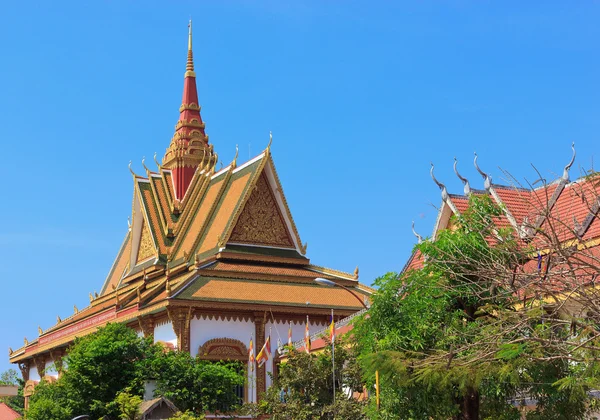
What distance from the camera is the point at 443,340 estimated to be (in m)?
16.1

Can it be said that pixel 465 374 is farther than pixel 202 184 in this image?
No

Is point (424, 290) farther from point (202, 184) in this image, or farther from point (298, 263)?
point (202, 184)

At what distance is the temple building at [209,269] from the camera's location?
32438mm

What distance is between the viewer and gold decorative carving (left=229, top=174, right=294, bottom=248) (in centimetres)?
3662

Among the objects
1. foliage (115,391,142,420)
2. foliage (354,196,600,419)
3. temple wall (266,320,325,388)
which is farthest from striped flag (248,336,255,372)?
foliage (354,196,600,419)

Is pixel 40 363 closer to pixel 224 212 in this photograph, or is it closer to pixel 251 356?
pixel 224 212

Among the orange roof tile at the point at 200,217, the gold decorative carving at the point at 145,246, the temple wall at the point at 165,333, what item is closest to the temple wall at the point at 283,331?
the temple wall at the point at 165,333

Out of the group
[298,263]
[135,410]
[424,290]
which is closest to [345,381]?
[135,410]

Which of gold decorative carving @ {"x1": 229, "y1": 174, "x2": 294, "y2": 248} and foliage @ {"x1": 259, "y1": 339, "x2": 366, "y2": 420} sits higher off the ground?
gold decorative carving @ {"x1": 229, "y1": 174, "x2": 294, "y2": 248}

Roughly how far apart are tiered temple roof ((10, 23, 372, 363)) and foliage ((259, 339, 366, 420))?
9097 millimetres


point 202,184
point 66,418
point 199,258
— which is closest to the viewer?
point 66,418

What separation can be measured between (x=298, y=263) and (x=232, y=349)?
5.77 metres

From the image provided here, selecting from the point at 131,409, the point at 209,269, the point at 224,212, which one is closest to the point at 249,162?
the point at 224,212

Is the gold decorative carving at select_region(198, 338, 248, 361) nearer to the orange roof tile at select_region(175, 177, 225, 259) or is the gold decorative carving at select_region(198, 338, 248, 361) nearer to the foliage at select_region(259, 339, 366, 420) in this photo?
the orange roof tile at select_region(175, 177, 225, 259)
